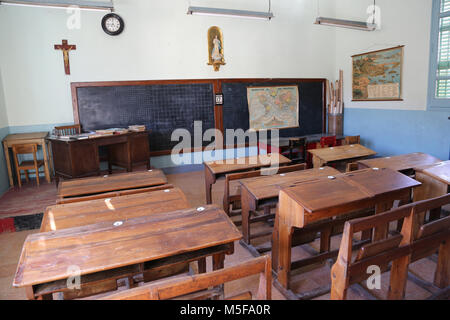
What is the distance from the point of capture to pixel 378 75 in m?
5.68

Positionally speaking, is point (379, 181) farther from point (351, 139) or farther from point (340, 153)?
point (351, 139)

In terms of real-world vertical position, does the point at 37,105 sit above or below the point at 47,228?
above

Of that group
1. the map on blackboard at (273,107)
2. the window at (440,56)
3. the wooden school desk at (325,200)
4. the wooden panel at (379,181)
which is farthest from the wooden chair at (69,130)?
the window at (440,56)

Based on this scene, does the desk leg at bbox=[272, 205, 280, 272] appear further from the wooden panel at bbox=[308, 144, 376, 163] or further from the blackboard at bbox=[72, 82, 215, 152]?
the blackboard at bbox=[72, 82, 215, 152]

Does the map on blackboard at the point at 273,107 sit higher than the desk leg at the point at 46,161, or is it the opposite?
the map on blackboard at the point at 273,107

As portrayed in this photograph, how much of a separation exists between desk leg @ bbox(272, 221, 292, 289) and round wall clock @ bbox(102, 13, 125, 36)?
14.6 ft

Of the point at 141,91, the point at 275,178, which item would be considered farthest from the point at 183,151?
the point at 275,178

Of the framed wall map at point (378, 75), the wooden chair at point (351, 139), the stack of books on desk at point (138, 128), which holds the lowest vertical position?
the wooden chair at point (351, 139)

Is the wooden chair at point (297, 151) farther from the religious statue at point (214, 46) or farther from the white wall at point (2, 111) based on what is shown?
the white wall at point (2, 111)

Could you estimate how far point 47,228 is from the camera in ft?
5.90

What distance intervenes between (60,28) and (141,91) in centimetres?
154

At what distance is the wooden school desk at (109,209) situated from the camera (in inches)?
74.3

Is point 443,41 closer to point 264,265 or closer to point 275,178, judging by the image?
point 275,178

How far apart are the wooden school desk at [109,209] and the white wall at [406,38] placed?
4.75 m
